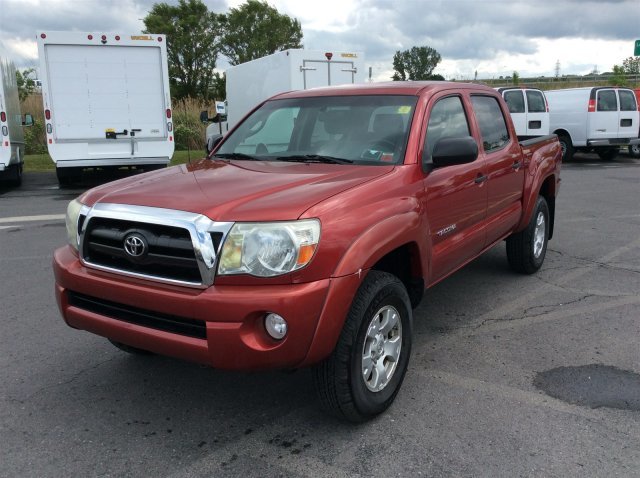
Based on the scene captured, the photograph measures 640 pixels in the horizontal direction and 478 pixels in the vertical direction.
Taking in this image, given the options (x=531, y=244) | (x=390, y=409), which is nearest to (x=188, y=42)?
(x=531, y=244)

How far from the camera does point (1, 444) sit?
299 centimetres

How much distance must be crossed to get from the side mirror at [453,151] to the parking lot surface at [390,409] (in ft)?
4.39

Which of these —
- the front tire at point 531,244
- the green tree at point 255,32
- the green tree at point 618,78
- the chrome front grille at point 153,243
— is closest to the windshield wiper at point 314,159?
the chrome front grille at point 153,243

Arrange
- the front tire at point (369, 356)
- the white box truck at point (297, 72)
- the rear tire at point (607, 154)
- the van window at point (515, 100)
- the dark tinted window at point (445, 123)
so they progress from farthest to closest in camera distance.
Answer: the rear tire at point (607, 154) → the van window at point (515, 100) → the white box truck at point (297, 72) → the dark tinted window at point (445, 123) → the front tire at point (369, 356)

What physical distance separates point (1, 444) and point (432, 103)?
3.24 metres

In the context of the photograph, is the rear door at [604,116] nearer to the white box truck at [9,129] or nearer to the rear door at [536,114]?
the rear door at [536,114]

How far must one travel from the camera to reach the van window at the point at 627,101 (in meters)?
17.1

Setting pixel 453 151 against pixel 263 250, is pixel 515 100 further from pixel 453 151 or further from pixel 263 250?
pixel 263 250

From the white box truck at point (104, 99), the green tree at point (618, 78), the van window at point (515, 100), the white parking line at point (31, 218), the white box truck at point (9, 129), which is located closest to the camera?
the white parking line at point (31, 218)

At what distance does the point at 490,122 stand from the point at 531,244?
1.40m

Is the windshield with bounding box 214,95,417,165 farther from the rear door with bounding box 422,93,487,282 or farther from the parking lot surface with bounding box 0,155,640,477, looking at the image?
the parking lot surface with bounding box 0,155,640,477

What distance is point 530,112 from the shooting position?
55.4 ft

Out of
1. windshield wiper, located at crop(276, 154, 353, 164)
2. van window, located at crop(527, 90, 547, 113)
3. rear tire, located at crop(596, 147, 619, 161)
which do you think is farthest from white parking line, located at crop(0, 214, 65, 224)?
rear tire, located at crop(596, 147, 619, 161)

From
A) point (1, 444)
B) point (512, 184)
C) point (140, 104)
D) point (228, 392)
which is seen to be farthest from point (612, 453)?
point (140, 104)
